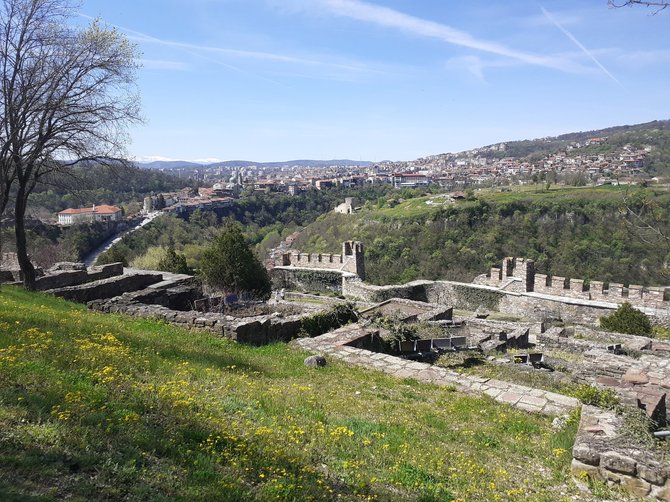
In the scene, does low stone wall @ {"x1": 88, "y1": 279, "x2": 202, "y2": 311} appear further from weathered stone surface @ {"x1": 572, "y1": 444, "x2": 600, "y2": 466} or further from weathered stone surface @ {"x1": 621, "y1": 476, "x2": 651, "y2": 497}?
weathered stone surface @ {"x1": 621, "y1": 476, "x2": 651, "y2": 497}

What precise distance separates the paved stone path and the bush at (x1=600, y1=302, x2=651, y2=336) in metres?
8.41

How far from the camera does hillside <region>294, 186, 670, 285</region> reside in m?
33.3

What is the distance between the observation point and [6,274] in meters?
14.1

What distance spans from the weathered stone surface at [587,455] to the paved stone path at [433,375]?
1.81 m

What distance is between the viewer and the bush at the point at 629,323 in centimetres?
1394

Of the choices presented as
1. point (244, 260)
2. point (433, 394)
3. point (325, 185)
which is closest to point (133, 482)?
point (433, 394)

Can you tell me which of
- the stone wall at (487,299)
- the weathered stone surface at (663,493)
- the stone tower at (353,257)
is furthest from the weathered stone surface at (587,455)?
the stone tower at (353,257)

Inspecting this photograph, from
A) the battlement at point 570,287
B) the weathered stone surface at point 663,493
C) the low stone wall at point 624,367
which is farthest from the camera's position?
the battlement at point 570,287

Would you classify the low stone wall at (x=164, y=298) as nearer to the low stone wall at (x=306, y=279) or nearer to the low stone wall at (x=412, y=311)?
the low stone wall at (x=412, y=311)

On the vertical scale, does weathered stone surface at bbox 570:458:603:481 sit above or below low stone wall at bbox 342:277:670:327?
above

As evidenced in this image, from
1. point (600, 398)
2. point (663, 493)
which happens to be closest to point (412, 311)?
point (600, 398)

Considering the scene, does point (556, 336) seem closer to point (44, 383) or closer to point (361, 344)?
point (361, 344)

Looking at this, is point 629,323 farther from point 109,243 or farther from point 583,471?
point 109,243

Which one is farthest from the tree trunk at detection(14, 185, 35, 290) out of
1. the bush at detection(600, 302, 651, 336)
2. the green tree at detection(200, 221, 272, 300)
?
the bush at detection(600, 302, 651, 336)
